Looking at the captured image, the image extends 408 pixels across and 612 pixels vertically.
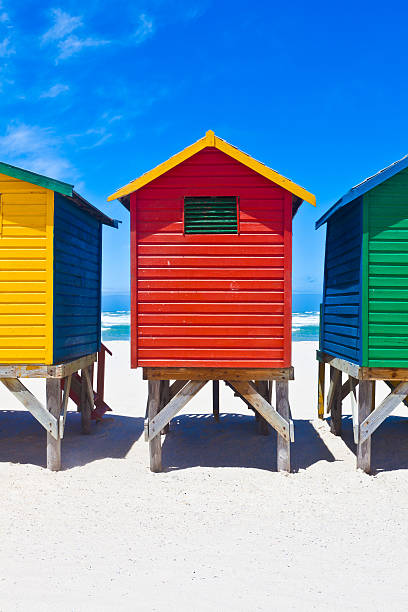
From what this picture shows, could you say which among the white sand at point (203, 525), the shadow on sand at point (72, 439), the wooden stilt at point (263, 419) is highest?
the wooden stilt at point (263, 419)

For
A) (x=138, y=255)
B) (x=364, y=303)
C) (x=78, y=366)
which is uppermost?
(x=138, y=255)

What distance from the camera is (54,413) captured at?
856 cm

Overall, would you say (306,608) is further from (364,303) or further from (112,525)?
(364,303)

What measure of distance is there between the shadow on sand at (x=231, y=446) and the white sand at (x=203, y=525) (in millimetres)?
42

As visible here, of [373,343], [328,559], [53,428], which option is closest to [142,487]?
[53,428]

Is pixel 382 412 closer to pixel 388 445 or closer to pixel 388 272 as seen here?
pixel 388 445

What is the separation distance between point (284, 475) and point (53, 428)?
13.6 feet

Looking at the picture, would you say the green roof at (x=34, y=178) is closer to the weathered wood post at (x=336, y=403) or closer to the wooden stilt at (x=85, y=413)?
the wooden stilt at (x=85, y=413)

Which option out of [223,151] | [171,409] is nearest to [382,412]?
[171,409]

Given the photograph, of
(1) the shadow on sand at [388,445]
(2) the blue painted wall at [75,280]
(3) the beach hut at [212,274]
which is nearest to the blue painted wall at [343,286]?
(3) the beach hut at [212,274]

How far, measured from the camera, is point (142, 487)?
25.3 ft

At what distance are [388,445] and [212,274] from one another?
5235mm

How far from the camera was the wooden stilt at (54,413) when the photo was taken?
8.41 metres

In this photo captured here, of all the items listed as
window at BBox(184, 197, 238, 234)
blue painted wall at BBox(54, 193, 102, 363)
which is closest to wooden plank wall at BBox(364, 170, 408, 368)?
window at BBox(184, 197, 238, 234)
